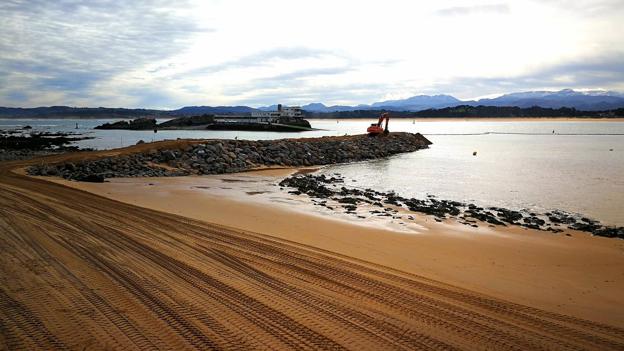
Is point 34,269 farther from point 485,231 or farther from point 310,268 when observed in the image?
point 485,231

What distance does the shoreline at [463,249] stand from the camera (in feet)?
20.9

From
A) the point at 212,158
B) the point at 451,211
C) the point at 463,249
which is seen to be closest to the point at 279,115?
the point at 212,158

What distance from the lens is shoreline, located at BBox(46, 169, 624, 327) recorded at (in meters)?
6.38

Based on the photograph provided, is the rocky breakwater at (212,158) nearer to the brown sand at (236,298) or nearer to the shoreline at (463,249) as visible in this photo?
the shoreline at (463,249)

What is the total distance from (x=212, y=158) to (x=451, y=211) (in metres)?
15.8

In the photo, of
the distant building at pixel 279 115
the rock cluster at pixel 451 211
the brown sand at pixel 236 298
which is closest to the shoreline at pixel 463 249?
the brown sand at pixel 236 298

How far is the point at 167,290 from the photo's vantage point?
216 inches

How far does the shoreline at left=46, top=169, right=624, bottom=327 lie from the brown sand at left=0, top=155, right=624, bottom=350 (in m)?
0.16

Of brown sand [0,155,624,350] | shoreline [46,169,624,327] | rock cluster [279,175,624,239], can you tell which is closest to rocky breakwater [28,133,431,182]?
shoreline [46,169,624,327]

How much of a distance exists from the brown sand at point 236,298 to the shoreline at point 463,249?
0.52ft

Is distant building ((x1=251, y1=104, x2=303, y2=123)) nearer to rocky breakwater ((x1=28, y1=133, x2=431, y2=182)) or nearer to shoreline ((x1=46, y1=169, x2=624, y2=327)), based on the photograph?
rocky breakwater ((x1=28, y1=133, x2=431, y2=182))

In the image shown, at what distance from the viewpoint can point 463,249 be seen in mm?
8977

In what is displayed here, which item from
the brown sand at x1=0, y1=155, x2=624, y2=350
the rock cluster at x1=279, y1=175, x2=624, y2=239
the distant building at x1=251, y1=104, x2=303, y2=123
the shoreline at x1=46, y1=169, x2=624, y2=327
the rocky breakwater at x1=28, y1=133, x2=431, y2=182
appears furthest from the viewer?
the distant building at x1=251, y1=104, x2=303, y2=123

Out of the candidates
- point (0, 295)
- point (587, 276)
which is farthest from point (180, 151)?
point (587, 276)
